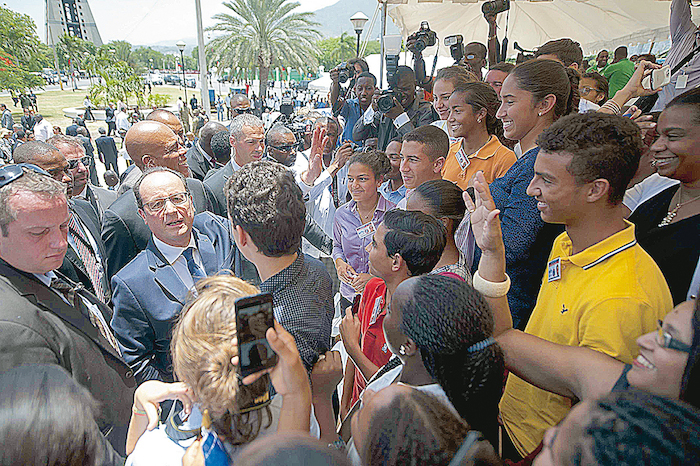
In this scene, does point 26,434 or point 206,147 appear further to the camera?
point 206,147

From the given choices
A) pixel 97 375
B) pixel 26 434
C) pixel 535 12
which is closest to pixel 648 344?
pixel 26 434

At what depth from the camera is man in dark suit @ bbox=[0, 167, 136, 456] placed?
142cm

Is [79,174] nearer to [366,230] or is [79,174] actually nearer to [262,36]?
[366,230]

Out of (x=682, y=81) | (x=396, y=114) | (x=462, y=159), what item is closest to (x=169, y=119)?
(x=396, y=114)

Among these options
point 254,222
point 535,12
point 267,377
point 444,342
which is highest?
point 535,12

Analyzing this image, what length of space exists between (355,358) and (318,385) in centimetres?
28

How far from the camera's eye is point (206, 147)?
4.92 meters

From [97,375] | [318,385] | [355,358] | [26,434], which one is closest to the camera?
[26,434]

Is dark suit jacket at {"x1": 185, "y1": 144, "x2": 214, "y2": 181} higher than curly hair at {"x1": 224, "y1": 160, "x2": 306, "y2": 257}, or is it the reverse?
curly hair at {"x1": 224, "y1": 160, "x2": 306, "y2": 257}

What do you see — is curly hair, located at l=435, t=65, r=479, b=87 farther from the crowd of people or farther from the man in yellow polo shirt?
the man in yellow polo shirt

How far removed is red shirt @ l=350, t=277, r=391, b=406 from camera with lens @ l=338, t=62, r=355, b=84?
A: 17.2 ft

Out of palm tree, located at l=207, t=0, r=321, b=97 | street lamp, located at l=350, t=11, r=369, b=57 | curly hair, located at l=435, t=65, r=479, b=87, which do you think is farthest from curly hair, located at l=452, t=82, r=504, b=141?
palm tree, located at l=207, t=0, r=321, b=97

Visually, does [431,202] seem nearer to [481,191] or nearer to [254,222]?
[481,191]

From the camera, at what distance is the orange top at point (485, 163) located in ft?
8.96
